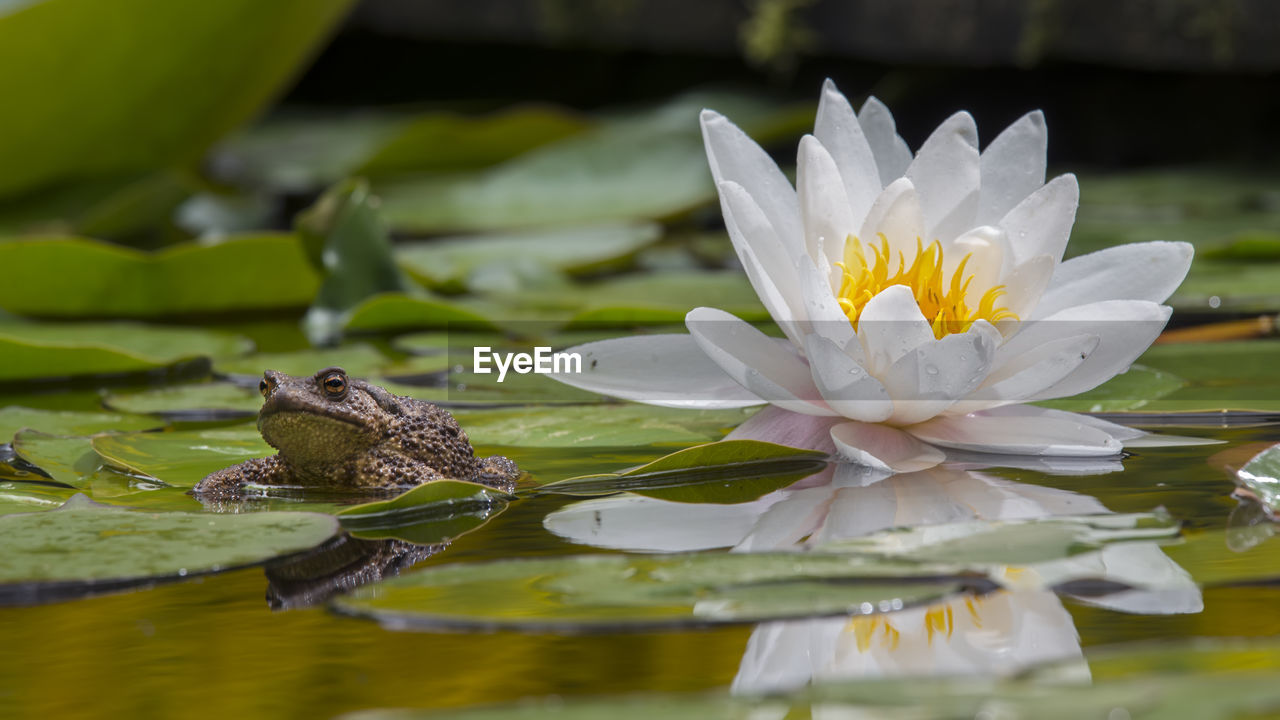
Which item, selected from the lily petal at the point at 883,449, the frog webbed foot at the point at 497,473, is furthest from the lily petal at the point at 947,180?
the frog webbed foot at the point at 497,473

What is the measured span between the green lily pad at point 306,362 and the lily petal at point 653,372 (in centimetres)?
50

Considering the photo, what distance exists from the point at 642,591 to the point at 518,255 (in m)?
1.94

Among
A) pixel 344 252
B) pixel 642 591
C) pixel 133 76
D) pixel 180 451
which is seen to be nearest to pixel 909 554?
pixel 642 591

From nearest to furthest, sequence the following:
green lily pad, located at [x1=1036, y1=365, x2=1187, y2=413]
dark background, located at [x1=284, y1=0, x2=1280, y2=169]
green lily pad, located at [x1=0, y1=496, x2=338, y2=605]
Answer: green lily pad, located at [x1=0, y1=496, x2=338, y2=605] → green lily pad, located at [x1=1036, y1=365, x2=1187, y2=413] → dark background, located at [x1=284, y1=0, x2=1280, y2=169]

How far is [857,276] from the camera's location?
1264 mm

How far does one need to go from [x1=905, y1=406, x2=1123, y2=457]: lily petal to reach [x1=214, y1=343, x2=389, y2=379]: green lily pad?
0.82m

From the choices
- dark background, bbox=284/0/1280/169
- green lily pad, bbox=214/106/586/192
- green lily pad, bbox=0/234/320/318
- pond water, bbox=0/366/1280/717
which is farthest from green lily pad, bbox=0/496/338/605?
dark background, bbox=284/0/1280/169

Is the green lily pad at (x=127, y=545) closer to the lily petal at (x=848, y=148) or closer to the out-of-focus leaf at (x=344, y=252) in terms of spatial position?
the lily petal at (x=848, y=148)

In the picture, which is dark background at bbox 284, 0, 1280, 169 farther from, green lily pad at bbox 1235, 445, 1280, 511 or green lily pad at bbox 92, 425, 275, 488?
green lily pad at bbox 92, 425, 275, 488

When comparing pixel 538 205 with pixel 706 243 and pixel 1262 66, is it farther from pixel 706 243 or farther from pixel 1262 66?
pixel 1262 66

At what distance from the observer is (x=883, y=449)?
1.22 meters

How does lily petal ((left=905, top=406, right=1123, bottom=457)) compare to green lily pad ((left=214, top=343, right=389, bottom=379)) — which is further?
green lily pad ((left=214, top=343, right=389, bottom=379))

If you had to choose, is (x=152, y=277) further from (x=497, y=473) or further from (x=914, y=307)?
(x=914, y=307)

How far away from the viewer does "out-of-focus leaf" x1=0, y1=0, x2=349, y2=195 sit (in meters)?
2.78
